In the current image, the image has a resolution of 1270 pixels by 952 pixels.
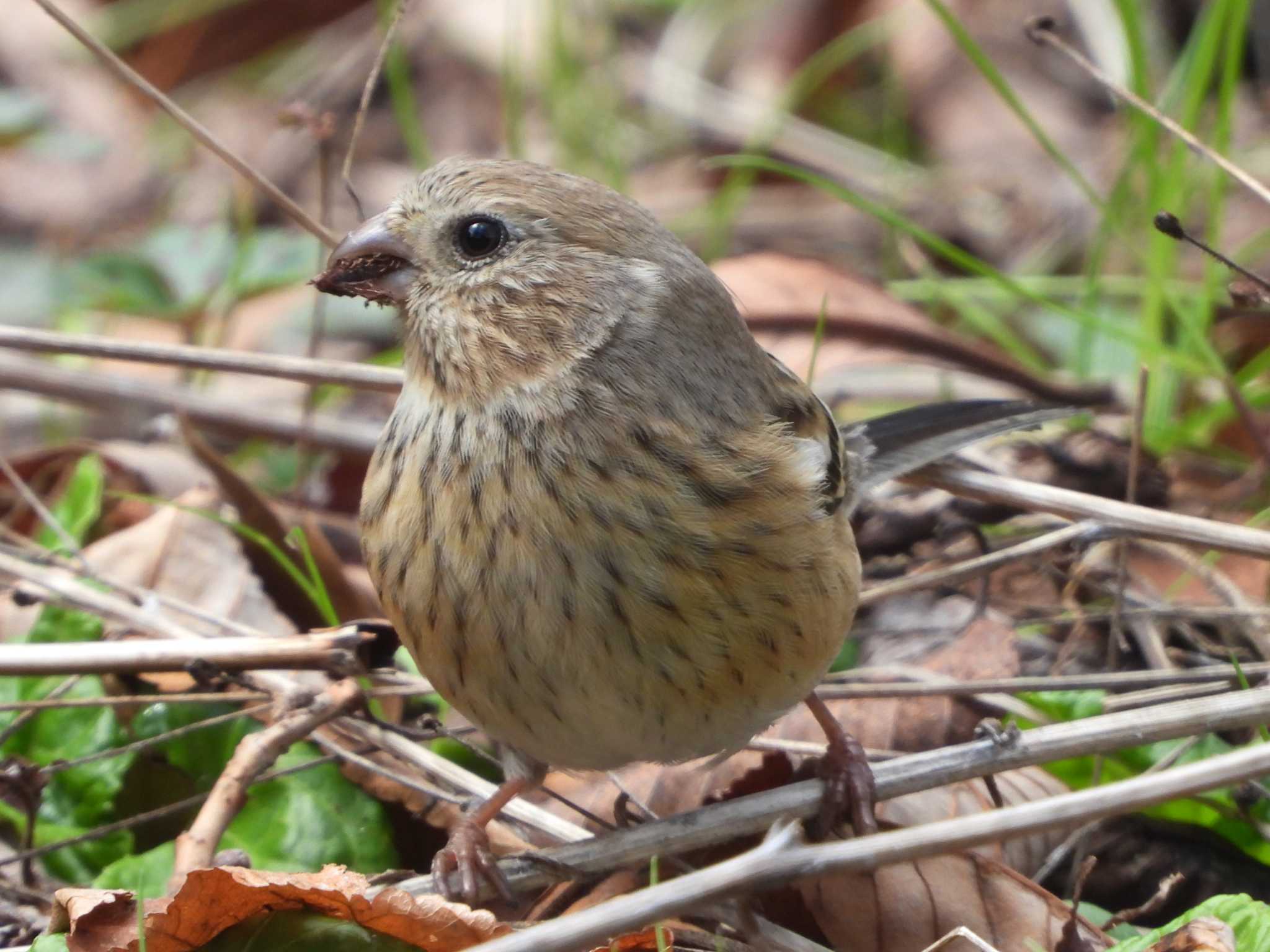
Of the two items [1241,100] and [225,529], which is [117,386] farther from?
[1241,100]

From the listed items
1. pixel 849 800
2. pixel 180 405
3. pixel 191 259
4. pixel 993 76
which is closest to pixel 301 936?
pixel 849 800

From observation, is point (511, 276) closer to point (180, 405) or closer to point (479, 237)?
point (479, 237)

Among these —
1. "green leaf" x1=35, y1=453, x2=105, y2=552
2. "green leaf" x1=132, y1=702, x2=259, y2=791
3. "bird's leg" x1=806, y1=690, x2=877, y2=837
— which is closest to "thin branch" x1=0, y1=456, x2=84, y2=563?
"green leaf" x1=35, y1=453, x2=105, y2=552

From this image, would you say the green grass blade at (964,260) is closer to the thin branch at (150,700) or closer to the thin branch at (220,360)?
the thin branch at (220,360)

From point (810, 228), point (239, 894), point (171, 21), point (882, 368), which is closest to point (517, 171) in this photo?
point (239, 894)

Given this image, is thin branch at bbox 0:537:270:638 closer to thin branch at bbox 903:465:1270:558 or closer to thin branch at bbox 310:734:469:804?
thin branch at bbox 310:734:469:804

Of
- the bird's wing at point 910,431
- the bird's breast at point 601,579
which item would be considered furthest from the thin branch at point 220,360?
the bird's wing at point 910,431
